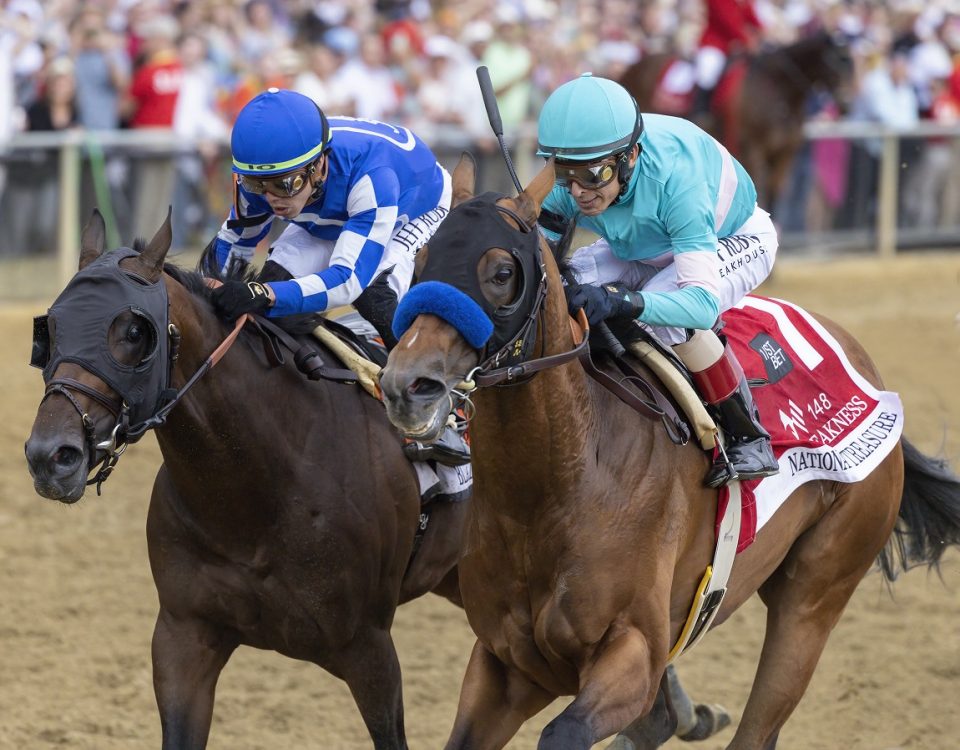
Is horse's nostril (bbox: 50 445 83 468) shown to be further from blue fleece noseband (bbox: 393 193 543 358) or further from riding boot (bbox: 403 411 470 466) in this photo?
riding boot (bbox: 403 411 470 466)

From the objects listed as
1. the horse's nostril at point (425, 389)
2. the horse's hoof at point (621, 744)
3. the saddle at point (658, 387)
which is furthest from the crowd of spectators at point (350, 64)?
the horse's nostril at point (425, 389)

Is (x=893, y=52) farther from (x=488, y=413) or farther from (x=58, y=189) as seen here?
(x=488, y=413)

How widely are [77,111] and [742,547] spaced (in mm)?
7763

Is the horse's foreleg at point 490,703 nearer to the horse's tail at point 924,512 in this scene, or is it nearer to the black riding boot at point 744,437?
the black riding boot at point 744,437

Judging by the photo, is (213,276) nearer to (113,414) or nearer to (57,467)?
(113,414)

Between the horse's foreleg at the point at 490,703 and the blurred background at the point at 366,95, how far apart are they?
685 cm

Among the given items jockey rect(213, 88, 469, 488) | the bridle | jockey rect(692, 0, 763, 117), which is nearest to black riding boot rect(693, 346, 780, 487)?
jockey rect(213, 88, 469, 488)

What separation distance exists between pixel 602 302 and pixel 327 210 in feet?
4.32

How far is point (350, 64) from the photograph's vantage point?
1245cm

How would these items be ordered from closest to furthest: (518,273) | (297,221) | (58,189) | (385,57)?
(518,273) → (297,221) → (58,189) → (385,57)

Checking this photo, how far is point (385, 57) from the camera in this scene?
43.4 ft

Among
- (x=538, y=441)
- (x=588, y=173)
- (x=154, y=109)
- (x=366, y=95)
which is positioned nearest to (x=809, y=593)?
(x=538, y=441)

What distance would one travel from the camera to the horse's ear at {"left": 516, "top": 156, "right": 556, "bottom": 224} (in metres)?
3.69

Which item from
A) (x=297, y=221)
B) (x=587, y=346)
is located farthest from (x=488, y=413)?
(x=297, y=221)
